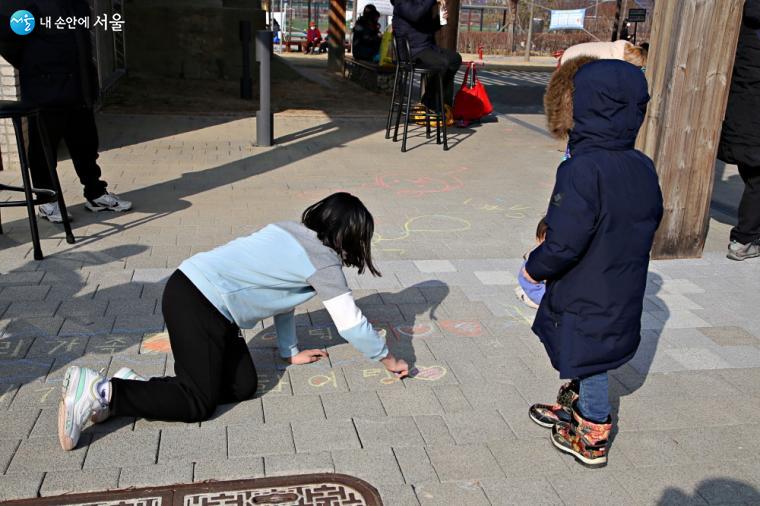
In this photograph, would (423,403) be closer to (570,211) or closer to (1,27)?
(570,211)

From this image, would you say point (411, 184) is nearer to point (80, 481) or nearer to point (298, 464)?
point (298, 464)

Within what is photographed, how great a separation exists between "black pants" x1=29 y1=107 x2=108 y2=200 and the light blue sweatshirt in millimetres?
2924

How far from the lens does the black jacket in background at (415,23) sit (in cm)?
895

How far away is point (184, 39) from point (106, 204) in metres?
9.62

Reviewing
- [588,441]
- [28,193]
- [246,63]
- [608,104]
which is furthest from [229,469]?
[246,63]

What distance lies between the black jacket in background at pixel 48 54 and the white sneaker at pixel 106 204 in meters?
0.77

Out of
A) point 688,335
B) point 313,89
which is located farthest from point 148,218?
point 313,89

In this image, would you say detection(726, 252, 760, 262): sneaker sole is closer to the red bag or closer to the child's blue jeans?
the child's blue jeans

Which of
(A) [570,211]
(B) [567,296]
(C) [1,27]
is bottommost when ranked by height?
(B) [567,296]

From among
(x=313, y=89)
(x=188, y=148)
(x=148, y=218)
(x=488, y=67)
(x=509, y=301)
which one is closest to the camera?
(x=509, y=301)

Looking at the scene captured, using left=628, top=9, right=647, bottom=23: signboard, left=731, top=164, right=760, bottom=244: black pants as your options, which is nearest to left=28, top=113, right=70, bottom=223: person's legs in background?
left=731, top=164, right=760, bottom=244: black pants

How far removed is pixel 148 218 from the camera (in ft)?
19.4

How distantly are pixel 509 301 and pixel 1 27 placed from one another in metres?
3.94

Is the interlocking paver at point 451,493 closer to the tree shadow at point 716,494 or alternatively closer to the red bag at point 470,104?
the tree shadow at point 716,494
